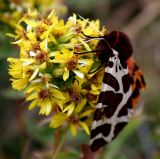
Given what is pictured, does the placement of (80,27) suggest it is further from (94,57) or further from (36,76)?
(36,76)

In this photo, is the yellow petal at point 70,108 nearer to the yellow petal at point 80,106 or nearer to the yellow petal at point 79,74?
the yellow petal at point 80,106

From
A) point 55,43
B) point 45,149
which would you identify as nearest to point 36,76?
point 55,43

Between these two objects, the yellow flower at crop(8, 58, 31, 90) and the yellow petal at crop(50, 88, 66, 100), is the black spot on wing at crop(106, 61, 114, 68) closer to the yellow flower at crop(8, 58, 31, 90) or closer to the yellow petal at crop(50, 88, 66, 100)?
the yellow petal at crop(50, 88, 66, 100)

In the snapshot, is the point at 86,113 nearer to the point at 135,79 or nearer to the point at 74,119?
the point at 74,119

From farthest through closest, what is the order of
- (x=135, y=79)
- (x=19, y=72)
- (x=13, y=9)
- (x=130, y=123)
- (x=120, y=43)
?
(x=130, y=123)
(x=13, y=9)
(x=135, y=79)
(x=120, y=43)
(x=19, y=72)

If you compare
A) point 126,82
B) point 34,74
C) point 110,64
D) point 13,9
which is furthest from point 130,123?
point 34,74
